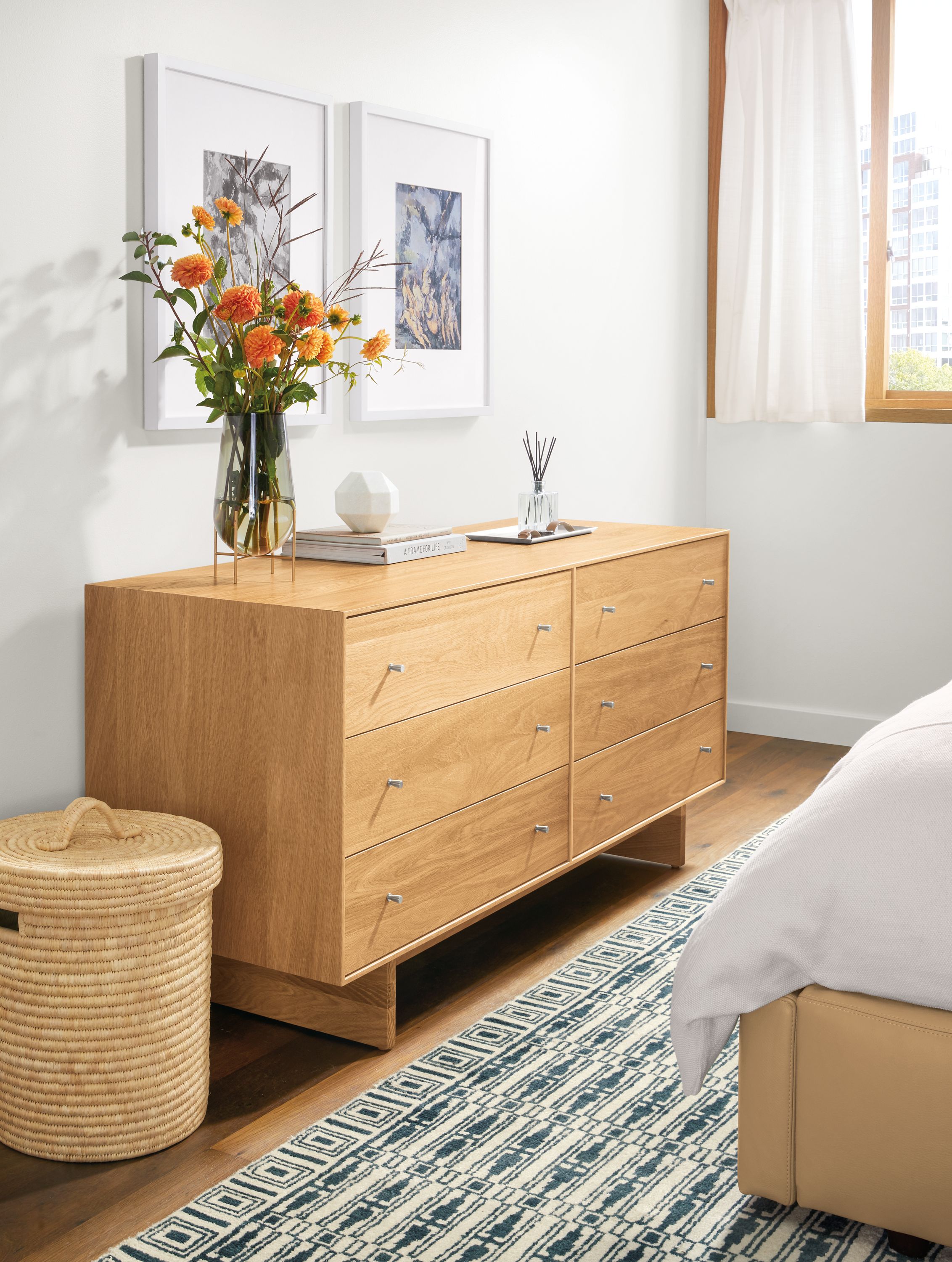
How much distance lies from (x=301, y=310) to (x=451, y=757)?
2.64 feet

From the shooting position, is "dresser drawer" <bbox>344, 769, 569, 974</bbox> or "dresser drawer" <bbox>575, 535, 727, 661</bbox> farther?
"dresser drawer" <bbox>575, 535, 727, 661</bbox>

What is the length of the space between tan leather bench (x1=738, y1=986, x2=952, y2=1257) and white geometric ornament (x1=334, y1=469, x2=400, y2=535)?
1221 millimetres

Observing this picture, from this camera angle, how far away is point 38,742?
2277 millimetres

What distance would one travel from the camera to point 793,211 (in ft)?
13.5

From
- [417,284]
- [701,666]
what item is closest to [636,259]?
[417,284]

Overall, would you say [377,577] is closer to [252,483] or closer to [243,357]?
[252,483]

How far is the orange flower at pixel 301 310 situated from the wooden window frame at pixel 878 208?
2.31 metres

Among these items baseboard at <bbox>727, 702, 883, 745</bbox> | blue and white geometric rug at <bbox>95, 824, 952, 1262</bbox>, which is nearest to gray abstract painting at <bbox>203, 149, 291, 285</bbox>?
blue and white geometric rug at <bbox>95, 824, 952, 1262</bbox>

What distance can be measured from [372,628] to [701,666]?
4.24 feet

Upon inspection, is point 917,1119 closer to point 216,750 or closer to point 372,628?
point 372,628

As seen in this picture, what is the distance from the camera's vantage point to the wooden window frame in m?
4.02

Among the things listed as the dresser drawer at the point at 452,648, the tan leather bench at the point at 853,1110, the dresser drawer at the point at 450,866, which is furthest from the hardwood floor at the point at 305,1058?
the tan leather bench at the point at 853,1110

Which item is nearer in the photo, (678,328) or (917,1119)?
(917,1119)

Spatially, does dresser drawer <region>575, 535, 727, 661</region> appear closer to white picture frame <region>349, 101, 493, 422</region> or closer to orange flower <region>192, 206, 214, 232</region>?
white picture frame <region>349, 101, 493, 422</region>
